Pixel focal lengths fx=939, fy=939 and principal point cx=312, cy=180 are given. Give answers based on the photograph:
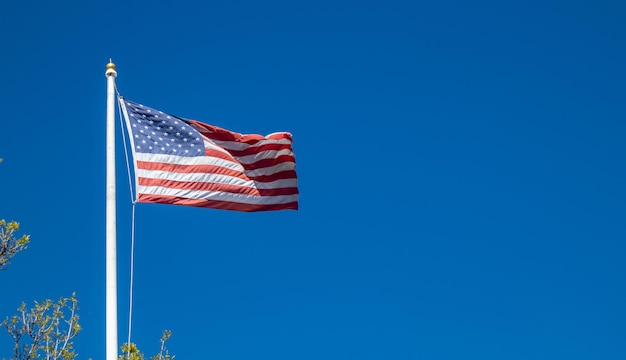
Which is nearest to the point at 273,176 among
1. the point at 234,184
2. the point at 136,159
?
the point at 234,184

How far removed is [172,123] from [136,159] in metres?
1.50

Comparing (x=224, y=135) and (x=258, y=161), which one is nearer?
(x=224, y=135)

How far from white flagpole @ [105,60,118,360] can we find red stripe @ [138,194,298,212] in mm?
1117

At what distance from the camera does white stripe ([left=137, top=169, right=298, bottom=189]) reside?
59.5 feet

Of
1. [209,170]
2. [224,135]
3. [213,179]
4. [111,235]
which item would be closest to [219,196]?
[213,179]

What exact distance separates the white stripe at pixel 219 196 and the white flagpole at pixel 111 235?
113 cm

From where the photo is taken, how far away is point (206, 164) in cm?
1944

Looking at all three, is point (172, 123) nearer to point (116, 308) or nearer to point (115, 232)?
point (115, 232)

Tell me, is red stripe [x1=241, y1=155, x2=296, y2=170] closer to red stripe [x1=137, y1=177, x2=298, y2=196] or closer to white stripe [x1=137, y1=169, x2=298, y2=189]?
white stripe [x1=137, y1=169, x2=298, y2=189]

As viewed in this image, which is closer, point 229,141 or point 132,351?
point 132,351

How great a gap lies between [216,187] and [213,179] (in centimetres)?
18

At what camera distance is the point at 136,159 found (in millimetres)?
17953

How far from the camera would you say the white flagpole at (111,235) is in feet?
50.3

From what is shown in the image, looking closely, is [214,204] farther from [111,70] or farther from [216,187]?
[111,70]
